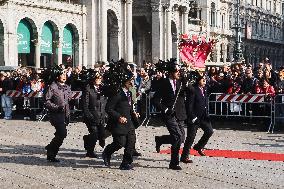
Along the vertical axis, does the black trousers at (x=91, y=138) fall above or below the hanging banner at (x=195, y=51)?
below

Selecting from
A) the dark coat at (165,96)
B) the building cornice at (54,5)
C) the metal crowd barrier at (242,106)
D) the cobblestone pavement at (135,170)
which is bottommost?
the cobblestone pavement at (135,170)

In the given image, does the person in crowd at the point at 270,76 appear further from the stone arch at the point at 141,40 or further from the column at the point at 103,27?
the stone arch at the point at 141,40

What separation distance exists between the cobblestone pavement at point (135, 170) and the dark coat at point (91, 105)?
83 centimetres

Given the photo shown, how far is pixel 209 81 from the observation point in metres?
19.9

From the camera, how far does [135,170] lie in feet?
34.3

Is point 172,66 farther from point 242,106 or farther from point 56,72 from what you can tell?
point 242,106

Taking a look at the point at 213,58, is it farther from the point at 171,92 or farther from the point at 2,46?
the point at 171,92

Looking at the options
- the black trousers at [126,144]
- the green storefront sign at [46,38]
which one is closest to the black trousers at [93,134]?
the black trousers at [126,144]

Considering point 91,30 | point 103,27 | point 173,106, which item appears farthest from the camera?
point 91,30

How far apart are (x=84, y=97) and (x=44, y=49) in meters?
32.4

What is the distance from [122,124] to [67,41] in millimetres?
37541

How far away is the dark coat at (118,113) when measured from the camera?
34.1ft

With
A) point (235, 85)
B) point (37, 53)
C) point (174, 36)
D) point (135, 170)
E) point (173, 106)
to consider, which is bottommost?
point (135, 170)

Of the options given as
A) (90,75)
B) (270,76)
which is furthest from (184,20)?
(90,75)
